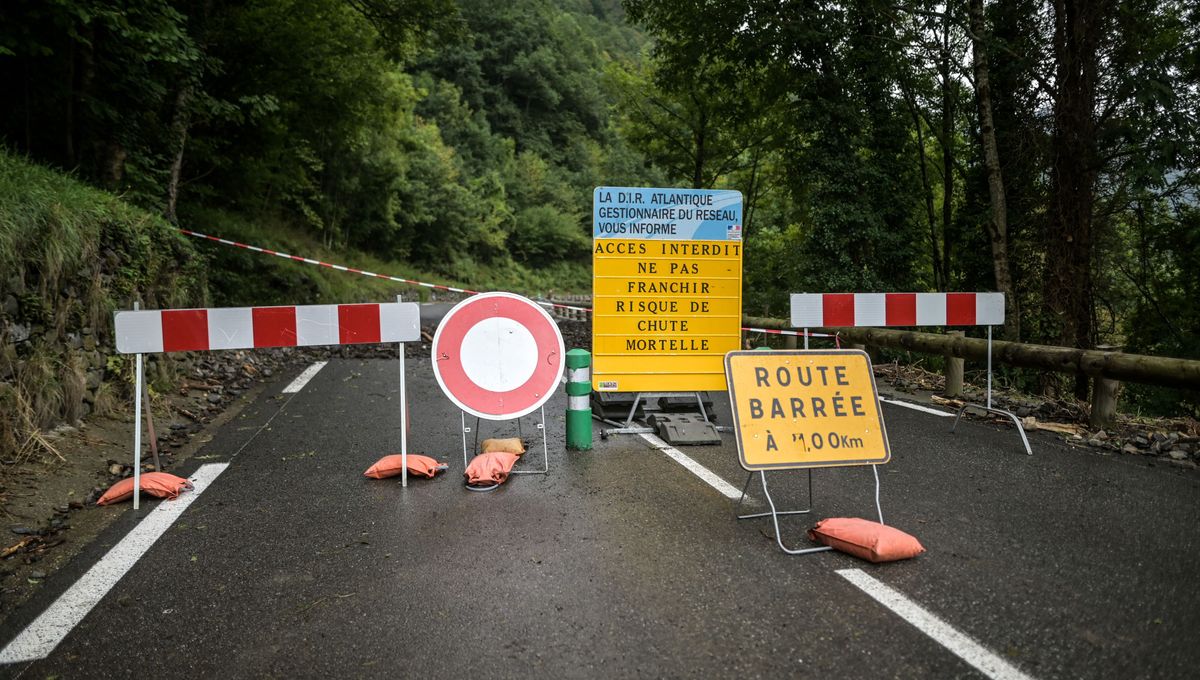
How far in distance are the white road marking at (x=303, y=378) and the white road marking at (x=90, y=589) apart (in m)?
4.83

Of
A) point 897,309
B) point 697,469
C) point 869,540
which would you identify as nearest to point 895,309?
point 897,309

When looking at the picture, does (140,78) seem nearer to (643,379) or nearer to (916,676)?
(643,379)

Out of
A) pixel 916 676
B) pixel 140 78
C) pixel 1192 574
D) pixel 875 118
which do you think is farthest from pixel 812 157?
pixel 916 676

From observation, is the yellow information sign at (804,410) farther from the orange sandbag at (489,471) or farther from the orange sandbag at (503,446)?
the orange sandbag at (503,446)

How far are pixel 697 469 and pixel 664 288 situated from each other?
2.24m

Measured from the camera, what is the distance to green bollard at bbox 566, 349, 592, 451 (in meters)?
6.23

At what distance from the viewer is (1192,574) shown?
354 cm

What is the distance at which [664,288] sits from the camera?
7.35 m

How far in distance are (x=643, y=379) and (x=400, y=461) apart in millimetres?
2677

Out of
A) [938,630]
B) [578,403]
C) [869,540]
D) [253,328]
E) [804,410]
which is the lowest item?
[938,630]

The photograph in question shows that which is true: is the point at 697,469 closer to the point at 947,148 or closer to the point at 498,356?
the point at 498,356

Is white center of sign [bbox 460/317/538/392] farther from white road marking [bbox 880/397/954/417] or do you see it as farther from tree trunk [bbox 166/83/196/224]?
tree trunk [bbox 166/83/196/224]

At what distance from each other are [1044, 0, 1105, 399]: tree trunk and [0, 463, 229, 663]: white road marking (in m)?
13.0

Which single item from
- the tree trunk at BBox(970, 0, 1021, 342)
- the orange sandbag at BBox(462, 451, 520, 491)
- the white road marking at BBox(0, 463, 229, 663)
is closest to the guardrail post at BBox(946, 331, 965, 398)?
the tree trunk at BBox(970, 0, 1021, 342)
